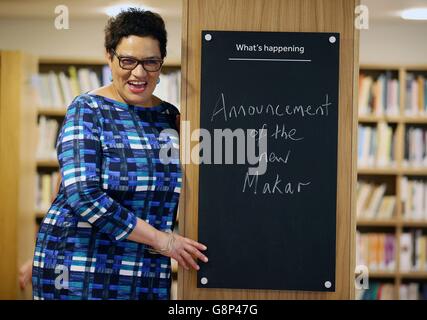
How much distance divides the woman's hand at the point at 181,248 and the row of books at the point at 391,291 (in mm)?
2501

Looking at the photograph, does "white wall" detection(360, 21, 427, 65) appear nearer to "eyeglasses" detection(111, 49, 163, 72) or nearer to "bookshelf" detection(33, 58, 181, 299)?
"bookshelf" detection(33, 58, 181, 299)

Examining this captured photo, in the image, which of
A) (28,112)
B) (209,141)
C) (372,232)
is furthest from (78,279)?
(372,232)

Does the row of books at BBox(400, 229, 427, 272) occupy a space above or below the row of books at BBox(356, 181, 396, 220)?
below

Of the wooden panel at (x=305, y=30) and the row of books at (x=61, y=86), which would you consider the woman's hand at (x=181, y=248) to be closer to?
the wooden panel at (x=305, y=30)

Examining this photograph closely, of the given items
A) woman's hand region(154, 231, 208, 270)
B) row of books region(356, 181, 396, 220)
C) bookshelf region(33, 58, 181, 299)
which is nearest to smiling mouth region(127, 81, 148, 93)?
woman's hand region(154, 231, 208, 270)

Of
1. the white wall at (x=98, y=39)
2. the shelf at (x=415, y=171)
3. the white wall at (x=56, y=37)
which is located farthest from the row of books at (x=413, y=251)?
the white wall at (x=56, y=37)

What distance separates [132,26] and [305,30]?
0.56 m

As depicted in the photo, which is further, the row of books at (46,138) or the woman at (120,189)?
the row of books at (46,138)

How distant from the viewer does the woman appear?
1.74 metres

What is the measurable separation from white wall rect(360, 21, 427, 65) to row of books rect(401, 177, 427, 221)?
94 cm

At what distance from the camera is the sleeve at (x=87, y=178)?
1722mm

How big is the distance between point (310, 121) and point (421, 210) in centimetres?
241

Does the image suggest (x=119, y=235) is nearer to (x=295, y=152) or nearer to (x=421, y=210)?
(x=295, y=152)
